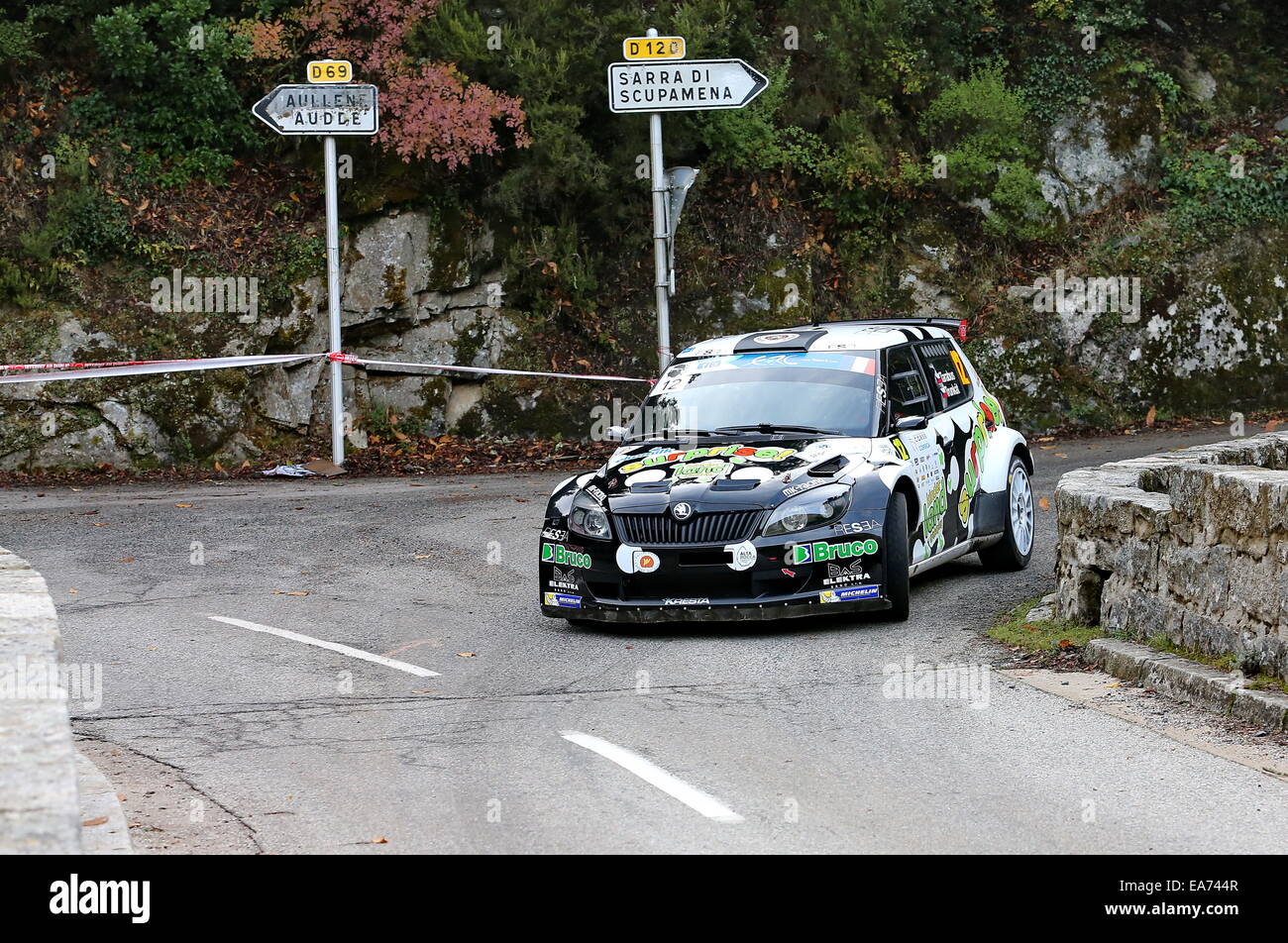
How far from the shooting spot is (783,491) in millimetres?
10078

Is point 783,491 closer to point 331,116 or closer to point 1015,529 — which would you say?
point 1015,529

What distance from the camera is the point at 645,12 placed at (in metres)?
22.7

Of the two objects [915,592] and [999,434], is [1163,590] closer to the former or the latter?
[915,592]

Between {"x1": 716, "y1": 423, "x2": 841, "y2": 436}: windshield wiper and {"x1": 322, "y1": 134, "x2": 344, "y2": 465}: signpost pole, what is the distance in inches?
369

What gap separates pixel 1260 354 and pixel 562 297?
9.38 meters

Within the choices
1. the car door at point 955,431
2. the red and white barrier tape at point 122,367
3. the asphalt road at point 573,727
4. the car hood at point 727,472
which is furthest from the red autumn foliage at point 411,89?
the car hood at point 727,472

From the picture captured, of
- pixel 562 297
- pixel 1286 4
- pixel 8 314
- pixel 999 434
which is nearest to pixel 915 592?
pixel 999 434

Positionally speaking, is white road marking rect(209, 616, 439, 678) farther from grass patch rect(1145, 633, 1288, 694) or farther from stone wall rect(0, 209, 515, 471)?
stone wall rect(0, 209, 515, 471)

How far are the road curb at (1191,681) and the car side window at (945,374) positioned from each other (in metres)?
3.41

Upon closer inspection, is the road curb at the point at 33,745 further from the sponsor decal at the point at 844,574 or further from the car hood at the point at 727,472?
the sponsor decal at the point at 844,574

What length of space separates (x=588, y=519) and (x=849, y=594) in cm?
168

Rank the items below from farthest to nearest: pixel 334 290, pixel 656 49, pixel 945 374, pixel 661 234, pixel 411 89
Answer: pixel 411 89, pixel 334 290, pixel 656 49, pixel 661 234, pixel 945 374

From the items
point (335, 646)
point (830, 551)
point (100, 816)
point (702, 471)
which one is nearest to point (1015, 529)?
point (830, 551)

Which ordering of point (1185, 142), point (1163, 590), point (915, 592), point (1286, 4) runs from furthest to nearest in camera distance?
point (1286, 4) → point (1185, 142) → point (915, 592) → point (1163, 590)
